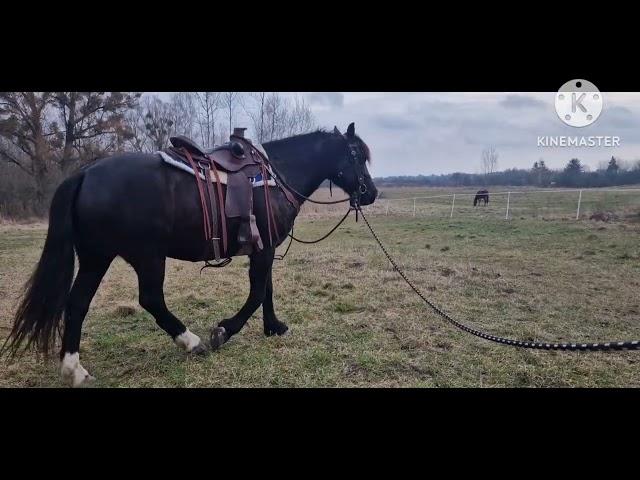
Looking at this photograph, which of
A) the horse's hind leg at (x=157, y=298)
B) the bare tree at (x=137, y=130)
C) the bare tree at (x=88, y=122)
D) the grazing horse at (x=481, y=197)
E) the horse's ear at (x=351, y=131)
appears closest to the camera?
the horse's hind leg at (x=157, y=298)

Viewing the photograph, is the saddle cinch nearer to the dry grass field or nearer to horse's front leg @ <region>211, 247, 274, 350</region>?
horse's front leg @ <region>211, 247, 274, 350</region>

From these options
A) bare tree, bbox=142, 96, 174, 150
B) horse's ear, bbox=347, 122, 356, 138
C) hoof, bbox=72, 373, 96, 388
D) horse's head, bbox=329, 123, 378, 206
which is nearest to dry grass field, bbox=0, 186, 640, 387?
hoof, bbox=72, 373, 96, 388

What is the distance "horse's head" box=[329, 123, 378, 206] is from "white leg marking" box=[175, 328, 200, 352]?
1.81m

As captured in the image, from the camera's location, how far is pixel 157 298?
2.90 meters

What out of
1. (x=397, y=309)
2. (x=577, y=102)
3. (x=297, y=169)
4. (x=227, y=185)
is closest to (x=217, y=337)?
(x=227, y=185)

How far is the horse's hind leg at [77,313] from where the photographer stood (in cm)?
274

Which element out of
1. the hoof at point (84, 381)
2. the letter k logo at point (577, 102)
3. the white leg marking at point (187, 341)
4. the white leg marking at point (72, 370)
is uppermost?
the letter k logo at point (577, 102)

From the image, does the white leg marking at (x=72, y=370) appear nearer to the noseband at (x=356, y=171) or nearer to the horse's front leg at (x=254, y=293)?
the horse's front leg at (x=254, y=293)

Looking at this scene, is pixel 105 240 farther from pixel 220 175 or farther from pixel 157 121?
pixel 157 121

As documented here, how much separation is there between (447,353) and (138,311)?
2894mm

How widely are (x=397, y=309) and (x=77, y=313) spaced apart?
2.84 meters

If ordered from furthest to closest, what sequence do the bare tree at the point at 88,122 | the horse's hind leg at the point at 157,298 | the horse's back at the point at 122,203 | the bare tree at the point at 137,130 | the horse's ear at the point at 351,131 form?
1. the horse's ear at the point at 351,131
2. the bare tree at the point at 137,130
3. the bare tree at the point at 88,122
4. the horse's hind leg at the point at 157,298
5. the horse's back at the point at 122,203

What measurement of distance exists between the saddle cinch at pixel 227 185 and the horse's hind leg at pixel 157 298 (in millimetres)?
428

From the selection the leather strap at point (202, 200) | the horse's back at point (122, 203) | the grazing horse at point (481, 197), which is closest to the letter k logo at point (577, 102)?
the grazing horse at point (481, 197)
